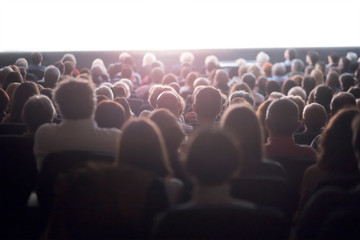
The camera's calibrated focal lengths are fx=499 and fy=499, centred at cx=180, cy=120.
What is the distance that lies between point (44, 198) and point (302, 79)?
518cm

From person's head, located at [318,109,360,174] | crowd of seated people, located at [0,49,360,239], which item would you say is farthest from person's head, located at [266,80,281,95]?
person's head, located at [318,109,360,174]

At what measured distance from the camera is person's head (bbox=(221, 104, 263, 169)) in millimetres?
2578

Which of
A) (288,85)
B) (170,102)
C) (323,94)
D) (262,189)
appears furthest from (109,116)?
(288,85)

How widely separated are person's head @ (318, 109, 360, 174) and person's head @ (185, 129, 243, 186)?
0.88m

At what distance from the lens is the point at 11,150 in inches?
113

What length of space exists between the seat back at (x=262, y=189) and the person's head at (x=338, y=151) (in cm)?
32

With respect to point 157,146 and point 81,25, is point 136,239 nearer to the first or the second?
point 157,146

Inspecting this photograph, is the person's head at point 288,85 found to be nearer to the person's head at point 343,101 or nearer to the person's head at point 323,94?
the person's head at point 323,94

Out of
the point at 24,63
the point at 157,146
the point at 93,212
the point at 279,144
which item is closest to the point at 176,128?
the point at 157,146

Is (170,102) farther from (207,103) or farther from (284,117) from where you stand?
(284,117)

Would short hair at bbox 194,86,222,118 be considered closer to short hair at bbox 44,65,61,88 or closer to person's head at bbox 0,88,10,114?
person's head at bbox 0,88,10,114

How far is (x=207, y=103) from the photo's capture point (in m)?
3.73

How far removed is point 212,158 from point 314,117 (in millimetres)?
2178

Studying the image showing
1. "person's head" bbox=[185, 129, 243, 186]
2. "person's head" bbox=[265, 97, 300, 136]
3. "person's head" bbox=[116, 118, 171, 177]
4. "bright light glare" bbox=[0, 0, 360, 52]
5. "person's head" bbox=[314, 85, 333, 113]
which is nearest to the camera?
"person's head" bbox=[185, 129, 243, 186]
